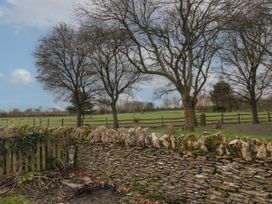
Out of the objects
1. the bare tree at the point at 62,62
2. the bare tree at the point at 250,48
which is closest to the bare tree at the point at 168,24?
the bare tree at the point at 250,48

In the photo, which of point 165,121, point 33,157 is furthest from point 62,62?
point 33,157

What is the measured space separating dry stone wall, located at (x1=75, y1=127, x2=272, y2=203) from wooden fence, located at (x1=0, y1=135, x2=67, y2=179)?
3.31 feet

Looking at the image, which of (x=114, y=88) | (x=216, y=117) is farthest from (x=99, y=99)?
(x=216, y=117)

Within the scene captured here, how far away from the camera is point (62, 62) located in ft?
122

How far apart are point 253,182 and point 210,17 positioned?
13.6m

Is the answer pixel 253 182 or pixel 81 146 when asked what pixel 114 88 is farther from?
pixel 253 182

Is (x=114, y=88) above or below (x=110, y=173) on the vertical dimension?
above

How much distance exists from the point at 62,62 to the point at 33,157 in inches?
1091

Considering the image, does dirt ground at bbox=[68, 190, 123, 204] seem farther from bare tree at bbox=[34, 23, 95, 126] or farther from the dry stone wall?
bare tree at bbox=[34, 23, 95, 126]

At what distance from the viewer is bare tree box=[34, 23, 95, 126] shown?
120ft

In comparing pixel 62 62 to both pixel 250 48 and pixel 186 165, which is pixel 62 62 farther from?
pixel 186 165

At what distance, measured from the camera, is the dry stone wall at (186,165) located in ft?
21.1

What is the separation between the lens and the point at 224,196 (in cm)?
684

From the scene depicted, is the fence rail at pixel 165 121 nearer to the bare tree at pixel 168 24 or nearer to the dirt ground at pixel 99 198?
the bare tree at pixel 168 24
